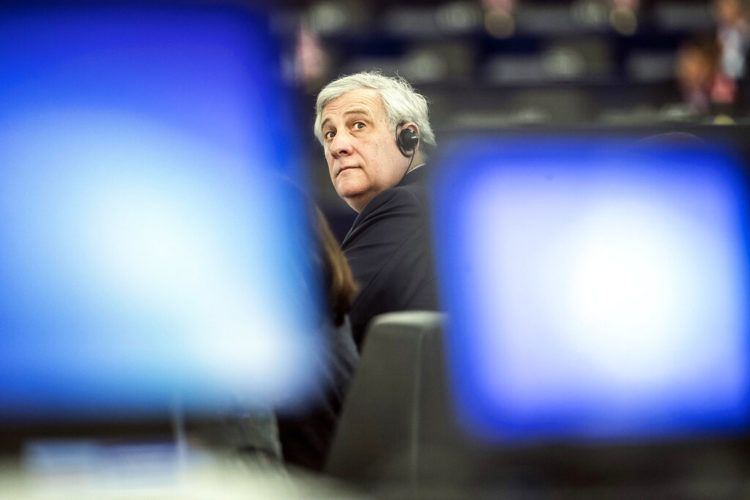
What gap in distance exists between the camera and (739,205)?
0.95m

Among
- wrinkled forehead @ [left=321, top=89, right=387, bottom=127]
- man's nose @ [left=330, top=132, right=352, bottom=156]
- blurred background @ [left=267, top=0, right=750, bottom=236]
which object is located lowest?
blurred background @ [left=267, top=0, right=750, bottom=236]

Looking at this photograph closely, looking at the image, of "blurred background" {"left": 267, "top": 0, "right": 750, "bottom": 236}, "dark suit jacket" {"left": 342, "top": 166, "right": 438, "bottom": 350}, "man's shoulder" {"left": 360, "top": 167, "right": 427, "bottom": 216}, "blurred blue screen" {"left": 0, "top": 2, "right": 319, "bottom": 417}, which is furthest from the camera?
"blurred background" {"left": 267, "top": 0, "right": 750, "bottom": 236}

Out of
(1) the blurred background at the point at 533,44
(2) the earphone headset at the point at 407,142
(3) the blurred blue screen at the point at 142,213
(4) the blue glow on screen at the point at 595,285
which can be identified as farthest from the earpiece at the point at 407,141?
(1) the blurred background at the point at 533,44

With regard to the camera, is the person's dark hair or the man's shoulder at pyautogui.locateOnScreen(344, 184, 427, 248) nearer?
the person's dark hair

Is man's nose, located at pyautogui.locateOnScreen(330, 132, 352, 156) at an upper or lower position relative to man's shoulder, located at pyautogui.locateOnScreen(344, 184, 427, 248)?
upper

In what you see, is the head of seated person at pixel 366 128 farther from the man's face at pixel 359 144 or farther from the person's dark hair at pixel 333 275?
the person's dark hair at pixel 333 275

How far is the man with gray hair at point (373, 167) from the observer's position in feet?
4.62

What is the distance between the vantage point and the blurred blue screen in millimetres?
761

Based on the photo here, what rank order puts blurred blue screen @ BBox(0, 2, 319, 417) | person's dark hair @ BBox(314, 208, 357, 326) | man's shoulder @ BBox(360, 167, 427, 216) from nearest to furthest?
blurred blue screen @ BBox(0, 2, 319, 417), person's dark hair @ BBox(314, 208, 357, 326), man's shoulder @ BBox(360, 167, 427, 216)

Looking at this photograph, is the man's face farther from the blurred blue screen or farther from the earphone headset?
the blurred blue screen

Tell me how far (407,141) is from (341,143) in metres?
0.09

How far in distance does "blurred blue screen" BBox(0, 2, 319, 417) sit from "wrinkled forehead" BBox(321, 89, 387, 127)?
0.65m

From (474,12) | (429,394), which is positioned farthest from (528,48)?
(429,394)

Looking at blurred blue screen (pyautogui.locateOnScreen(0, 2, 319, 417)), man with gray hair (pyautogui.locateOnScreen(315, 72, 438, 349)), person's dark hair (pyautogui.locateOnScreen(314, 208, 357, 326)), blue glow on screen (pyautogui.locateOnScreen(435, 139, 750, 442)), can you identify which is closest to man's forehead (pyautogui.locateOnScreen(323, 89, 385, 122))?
man with gray hair (pyautogui.locateOnScreen(315, 72, 438, 349))
